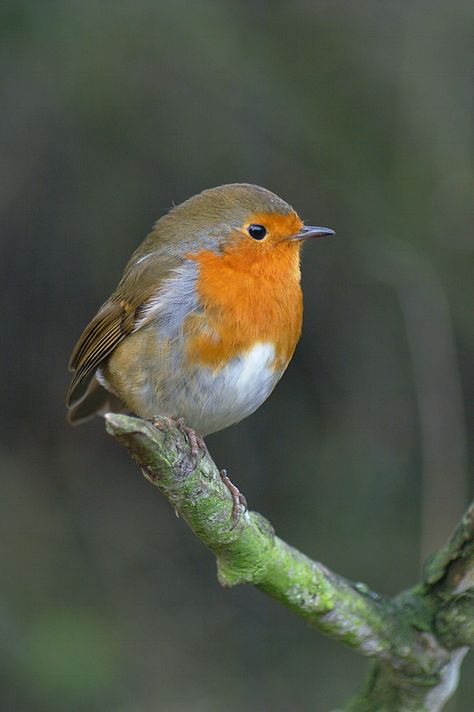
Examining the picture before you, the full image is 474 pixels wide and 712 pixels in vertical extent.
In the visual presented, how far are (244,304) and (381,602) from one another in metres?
0.96

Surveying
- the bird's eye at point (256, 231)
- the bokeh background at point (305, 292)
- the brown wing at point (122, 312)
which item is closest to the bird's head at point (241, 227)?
the bird's eye at point (256, 231)

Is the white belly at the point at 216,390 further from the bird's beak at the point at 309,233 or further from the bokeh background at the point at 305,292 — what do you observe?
the bokeh background at the point at 305,292

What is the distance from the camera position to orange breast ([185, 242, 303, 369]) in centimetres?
301

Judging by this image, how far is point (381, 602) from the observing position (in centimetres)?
291

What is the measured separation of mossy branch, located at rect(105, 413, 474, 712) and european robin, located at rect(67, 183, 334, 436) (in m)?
0.46

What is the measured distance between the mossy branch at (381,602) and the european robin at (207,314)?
0.46m

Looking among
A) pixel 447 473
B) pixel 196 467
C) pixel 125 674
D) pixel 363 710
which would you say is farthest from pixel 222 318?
pixel 125 674

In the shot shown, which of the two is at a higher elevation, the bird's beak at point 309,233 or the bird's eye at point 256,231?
the bird's beak at point 309,233

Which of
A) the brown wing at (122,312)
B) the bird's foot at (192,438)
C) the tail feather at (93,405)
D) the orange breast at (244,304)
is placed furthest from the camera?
the tail feather at (93,405)

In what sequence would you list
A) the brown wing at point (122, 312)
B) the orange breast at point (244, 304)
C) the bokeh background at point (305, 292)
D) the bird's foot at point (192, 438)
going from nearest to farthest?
the bird's foot at point (192, 438), the orange breast at point (244, 304), the brown wing at point (122, 312), the bokeh background at point (305, 292)

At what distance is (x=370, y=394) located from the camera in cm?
486

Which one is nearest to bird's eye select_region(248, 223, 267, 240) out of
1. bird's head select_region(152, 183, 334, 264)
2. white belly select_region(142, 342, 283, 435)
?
bird's head select_region(152, 183, 334, 264)

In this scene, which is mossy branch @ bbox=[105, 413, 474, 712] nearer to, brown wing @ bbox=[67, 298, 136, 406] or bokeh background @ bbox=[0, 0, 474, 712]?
brown wing @ bbox=[67, 298, 136, 406]

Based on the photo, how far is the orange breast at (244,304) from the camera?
3006 mm
